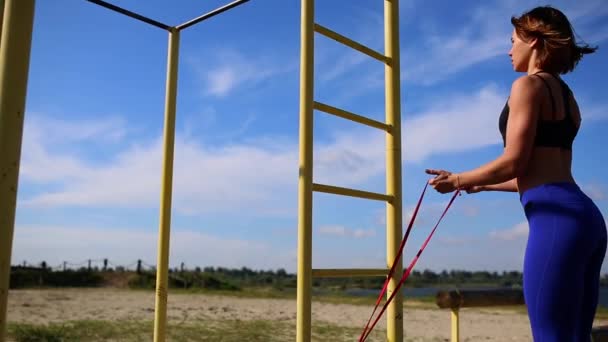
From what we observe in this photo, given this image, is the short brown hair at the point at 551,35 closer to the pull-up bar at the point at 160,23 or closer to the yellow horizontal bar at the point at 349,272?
the yellow horizontal bar at the point at 349,272

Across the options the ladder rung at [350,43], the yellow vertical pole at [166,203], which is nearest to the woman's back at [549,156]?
the ladder rung at [350,43]

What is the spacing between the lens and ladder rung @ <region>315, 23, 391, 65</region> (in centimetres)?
253

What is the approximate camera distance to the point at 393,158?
2.67m

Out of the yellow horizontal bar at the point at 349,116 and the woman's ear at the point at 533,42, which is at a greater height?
the yellow horizontal bar at the point at 349,116

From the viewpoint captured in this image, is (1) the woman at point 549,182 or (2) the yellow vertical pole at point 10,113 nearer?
(1) the woman at point 549,182

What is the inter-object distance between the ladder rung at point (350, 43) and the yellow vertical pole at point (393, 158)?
2.7 inches

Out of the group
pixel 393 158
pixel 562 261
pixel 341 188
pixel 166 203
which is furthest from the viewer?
pixel 166 203

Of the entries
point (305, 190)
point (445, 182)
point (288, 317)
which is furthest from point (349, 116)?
point (288, 317)

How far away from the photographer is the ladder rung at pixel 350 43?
2.53m

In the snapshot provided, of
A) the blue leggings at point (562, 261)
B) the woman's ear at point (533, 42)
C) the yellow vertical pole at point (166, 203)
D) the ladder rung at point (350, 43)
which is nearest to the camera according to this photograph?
the blue leggings at point (562, 261)

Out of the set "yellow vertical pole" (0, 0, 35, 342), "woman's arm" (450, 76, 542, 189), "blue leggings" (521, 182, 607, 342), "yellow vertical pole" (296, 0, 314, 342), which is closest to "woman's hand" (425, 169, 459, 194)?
"woman's arm" (450, 76, 542, 189)

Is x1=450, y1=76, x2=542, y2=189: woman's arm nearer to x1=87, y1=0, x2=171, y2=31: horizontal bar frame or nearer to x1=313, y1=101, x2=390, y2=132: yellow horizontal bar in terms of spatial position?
x1=313, y1=101, x2=390, y2=132: yellow horizontal bar

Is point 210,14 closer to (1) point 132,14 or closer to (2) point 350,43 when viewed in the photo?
(1) point 132,14

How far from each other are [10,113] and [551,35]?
1.84 m
